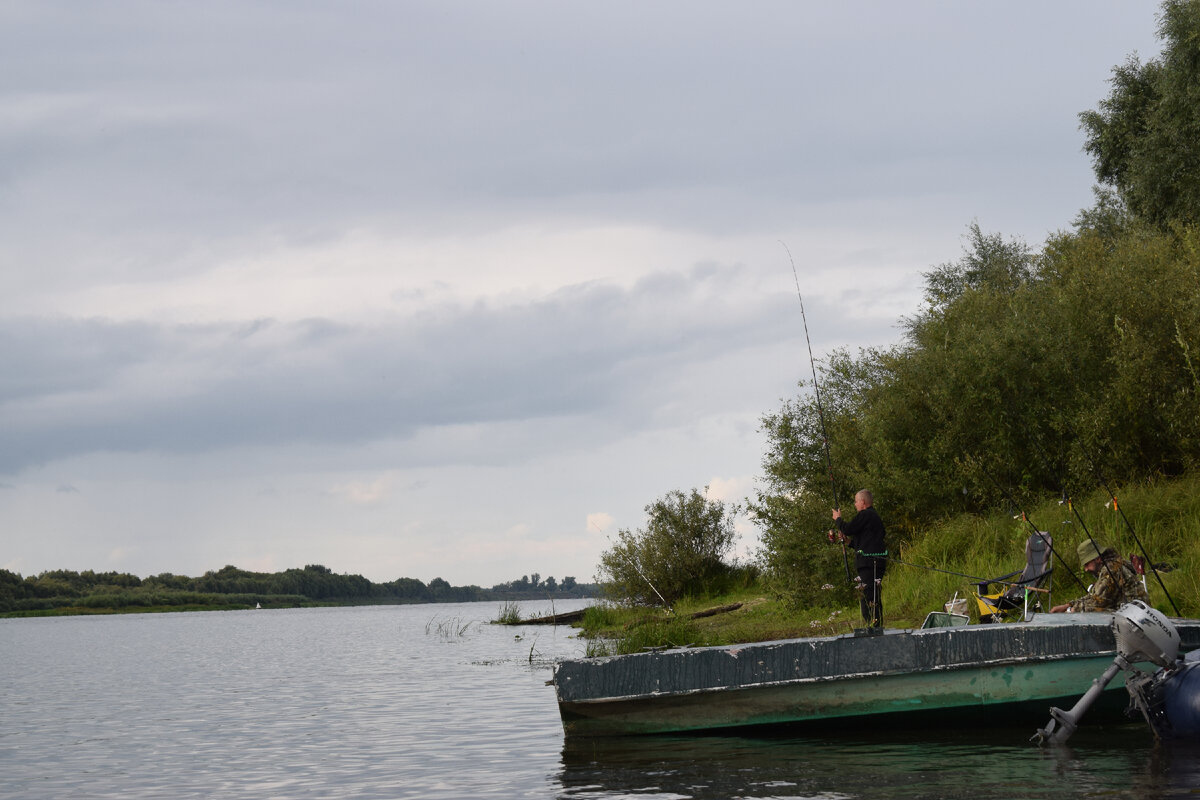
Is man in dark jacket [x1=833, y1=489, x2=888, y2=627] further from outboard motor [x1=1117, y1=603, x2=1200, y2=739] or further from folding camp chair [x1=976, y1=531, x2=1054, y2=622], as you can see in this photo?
outboard motor [x1=1117, y1=603, x2=1200, y2=739]

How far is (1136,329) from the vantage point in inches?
807

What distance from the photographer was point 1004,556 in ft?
59.4

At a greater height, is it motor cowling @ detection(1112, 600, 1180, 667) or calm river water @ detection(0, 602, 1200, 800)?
motor cowling @ detection(1112, 600, 1180, 667)

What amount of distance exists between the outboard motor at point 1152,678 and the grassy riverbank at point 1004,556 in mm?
4174

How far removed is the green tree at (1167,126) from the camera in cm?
2811

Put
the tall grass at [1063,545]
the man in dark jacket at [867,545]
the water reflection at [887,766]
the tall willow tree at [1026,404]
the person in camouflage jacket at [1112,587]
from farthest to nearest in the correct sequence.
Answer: the tall willow tree at [1026,404], the tall grass at [1063,545], the man in dark jacket at [867,545], the person in camouflage jacket at [1112,587], the water reflection at [887,766]

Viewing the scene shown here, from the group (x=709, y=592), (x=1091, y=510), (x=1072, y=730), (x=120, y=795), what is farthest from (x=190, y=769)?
(x=709, y=592)

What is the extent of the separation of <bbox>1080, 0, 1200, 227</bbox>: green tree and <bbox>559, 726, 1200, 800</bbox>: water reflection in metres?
19.6

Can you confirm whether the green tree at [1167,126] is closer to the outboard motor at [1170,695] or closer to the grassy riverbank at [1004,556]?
the grassy riverbank at [1004,556]

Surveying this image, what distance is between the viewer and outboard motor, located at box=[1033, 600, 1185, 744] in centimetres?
947

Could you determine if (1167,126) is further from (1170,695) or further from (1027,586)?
(1170,695)

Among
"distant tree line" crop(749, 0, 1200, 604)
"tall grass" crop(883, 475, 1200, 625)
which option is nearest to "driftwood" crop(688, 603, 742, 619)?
"distant tree line" crop(749, 0, 1200, 604)

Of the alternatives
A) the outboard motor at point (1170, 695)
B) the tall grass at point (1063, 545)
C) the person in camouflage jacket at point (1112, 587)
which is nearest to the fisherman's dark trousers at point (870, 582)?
the tall grass at point (1063, 545)

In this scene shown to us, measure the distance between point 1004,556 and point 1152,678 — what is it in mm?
8550
